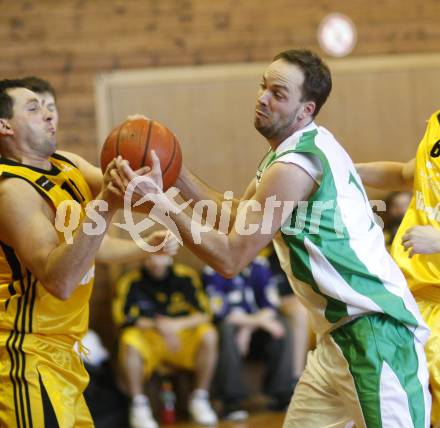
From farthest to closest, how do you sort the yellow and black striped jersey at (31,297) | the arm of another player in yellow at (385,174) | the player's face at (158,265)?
the player's face at (158,265) < the arm of another player in yellow at (385,174) < the yellow and black striped jersey at (31,297)

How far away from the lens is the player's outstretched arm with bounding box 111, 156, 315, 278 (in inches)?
138

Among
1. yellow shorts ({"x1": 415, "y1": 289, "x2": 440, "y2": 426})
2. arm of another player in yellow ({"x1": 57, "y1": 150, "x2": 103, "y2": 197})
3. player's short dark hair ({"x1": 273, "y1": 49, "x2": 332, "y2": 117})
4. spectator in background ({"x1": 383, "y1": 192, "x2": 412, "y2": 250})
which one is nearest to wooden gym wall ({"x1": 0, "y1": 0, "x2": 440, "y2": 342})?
spectator in background ({"x1": 383, "y1": 192, "x2": 412, "y2": 250})

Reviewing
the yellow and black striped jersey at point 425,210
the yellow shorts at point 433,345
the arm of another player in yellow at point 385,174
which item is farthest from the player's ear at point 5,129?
the yellow shorts at point 433,345

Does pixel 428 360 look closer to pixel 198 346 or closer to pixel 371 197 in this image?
pixel 198 346

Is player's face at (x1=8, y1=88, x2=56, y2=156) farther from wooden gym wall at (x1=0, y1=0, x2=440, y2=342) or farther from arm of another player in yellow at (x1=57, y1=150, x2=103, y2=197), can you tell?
wooden gym wall at (x1=0, y1=0, x2=440, y2=342)

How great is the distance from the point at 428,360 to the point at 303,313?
4041 millimetres

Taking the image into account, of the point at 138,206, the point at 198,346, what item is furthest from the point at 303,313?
the point at 138,206

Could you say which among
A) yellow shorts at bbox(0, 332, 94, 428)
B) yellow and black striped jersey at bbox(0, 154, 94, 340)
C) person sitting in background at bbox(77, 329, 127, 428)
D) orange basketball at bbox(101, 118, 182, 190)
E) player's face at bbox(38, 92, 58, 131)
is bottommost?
person sitting in background at bbox(77, 329, 127, 428)

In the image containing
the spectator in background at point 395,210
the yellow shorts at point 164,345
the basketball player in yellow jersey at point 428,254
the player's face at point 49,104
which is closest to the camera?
the basketball player in yellow jersey at point 428,254

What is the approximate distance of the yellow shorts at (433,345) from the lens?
4000 millimetres

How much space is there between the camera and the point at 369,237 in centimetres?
373

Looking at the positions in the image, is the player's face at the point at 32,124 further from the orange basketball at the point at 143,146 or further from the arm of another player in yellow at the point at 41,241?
the orange basketball at the point at 143,146

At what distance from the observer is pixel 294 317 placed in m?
8.00

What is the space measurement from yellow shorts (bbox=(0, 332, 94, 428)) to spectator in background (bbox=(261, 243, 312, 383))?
4213 mm
